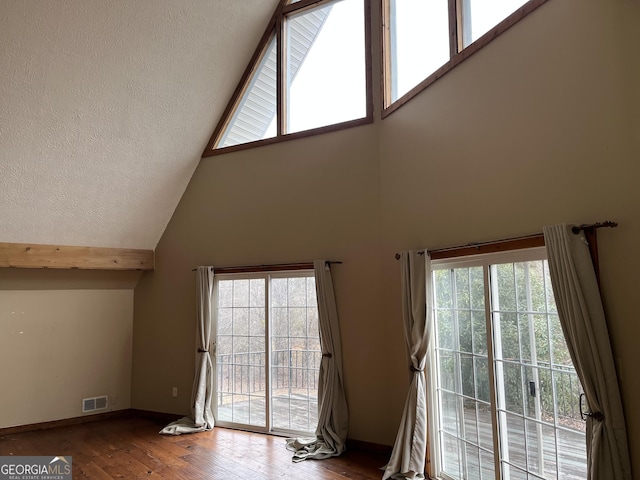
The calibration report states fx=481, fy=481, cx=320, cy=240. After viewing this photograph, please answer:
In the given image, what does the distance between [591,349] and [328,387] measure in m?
2.79

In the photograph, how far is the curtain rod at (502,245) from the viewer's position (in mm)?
2680

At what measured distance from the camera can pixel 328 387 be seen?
15.8 ft

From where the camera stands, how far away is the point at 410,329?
417 centimetres

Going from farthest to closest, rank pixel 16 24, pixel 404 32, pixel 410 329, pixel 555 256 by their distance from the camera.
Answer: pixel 404 32 → pixel 410 329 → pixel 16 24 → pixel 555 256

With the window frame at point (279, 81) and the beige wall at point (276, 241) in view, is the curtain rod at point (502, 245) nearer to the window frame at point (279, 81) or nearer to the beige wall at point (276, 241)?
the beige wall at point (276, 241)

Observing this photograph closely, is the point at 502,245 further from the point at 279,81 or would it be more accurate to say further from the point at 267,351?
the point at 279,81

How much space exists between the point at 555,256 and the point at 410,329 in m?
1.67

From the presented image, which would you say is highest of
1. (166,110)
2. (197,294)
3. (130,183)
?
(166,110)

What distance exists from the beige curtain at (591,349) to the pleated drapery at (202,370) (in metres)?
4.05

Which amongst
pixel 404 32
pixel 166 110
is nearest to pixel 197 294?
pixel 166 110

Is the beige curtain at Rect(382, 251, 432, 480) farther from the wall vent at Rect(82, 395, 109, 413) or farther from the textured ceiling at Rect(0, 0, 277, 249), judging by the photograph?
the wall vent at Rect(82, 395, 109, 413)

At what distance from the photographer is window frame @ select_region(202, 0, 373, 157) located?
5008mm

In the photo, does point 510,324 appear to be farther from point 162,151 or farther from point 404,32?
point 162,151

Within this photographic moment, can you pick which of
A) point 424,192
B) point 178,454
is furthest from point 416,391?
→ point 178,454
